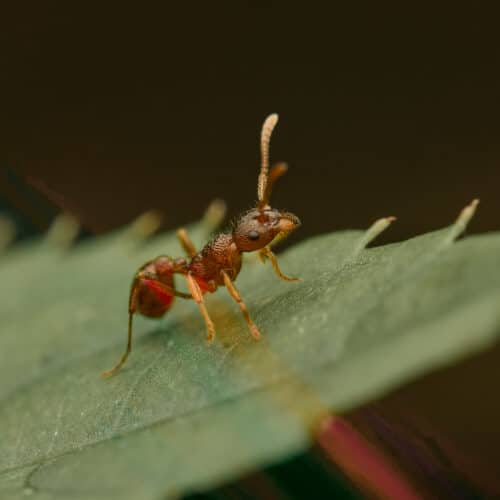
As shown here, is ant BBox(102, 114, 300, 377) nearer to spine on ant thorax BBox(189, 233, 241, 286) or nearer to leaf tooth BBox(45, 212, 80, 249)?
spine on ant thorax BBox(189, 233, 241, 286)

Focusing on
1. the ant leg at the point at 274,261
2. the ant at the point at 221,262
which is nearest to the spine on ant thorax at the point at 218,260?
the ant at the point at 221,262

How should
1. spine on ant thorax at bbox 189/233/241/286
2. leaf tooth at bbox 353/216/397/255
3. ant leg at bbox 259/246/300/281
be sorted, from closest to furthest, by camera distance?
leaf tooth at bbox 353/216/397/255, ant leg at bbox 259/246/300/281, spine on ant thorax at bbox 189/233/241/286

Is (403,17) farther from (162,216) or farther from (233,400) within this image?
(233,400)

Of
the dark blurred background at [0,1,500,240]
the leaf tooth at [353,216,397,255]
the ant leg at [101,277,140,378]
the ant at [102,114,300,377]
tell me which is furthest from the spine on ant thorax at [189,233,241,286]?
the dark blurred background at [0,1,500,240]

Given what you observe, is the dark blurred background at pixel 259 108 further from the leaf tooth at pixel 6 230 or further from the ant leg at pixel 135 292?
the ant leg at pixel 135 292

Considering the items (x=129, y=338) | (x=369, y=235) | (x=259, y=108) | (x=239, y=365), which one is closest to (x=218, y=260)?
(x=129, y=338)

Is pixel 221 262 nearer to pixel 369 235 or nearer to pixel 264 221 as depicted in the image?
pixel 264 221

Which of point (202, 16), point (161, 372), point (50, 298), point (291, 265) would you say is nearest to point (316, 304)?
point (161, 372)
